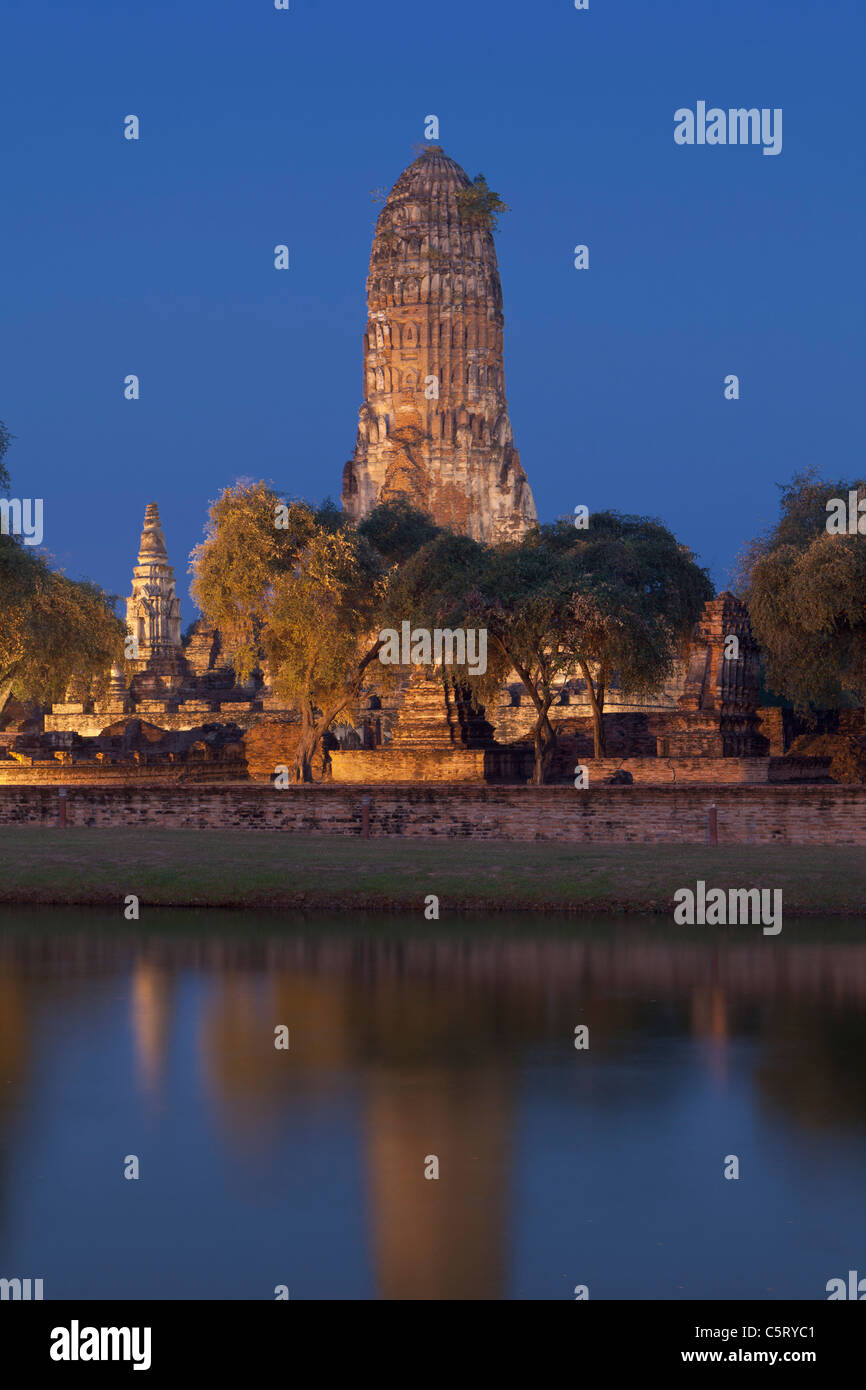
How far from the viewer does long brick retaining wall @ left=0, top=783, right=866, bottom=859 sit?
834 inches

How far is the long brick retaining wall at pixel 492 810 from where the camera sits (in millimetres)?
21188

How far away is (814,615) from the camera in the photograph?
27.1m

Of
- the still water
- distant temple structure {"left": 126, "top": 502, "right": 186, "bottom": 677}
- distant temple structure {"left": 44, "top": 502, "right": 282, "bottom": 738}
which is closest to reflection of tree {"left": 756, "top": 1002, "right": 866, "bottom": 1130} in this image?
the still water

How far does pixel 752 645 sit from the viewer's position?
96.6 feet

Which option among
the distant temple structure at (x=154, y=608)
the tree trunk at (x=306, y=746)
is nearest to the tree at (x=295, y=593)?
the tree trunk at (x=306, y=746)

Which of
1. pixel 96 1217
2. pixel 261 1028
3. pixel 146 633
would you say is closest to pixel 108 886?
pixel 261 1028

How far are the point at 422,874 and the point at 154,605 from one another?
2310 inches

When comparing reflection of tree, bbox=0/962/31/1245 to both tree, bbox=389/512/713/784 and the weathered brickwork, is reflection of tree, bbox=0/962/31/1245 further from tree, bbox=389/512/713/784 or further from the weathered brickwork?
tree, bbox=389/512/713/784

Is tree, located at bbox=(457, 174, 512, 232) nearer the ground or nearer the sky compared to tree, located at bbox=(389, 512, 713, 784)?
nearer the sky

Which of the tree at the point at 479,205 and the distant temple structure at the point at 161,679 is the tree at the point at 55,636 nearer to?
the distant temple structure at the point at 161,679

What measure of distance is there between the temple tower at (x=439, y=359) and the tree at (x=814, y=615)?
64.9 metres

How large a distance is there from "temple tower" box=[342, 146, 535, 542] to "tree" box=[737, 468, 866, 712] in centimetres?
6494

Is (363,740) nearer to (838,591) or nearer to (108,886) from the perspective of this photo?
(838,591)
